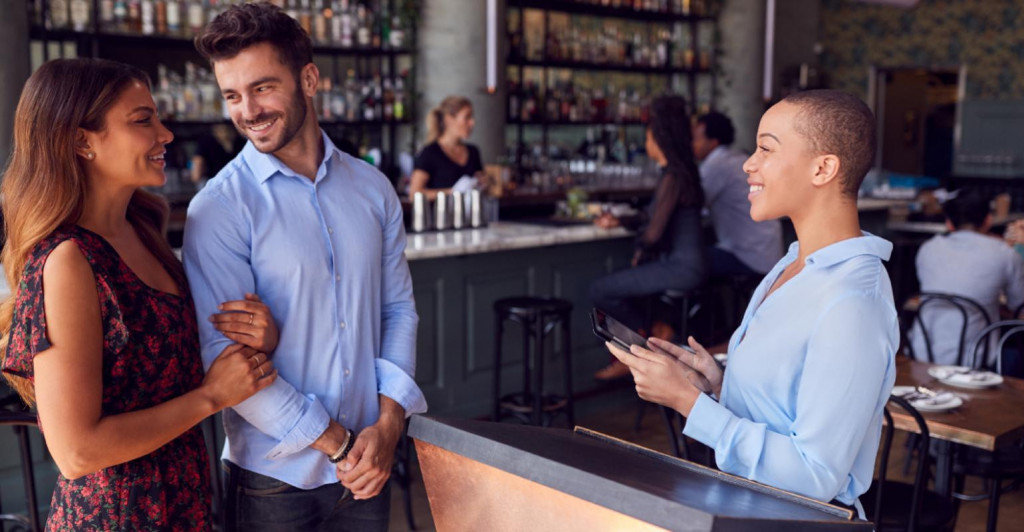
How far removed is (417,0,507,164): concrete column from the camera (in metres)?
6.76

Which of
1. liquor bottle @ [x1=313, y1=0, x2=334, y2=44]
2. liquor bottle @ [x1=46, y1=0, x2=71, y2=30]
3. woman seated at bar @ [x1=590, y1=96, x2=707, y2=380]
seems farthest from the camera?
liquor bottle @ [x1=313, y1=0, x2=334, y2=44]

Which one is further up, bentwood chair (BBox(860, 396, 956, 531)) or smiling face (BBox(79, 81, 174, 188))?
smiling face (BBox(79, 81, 174, 188))

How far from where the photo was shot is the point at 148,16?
5.57 metres

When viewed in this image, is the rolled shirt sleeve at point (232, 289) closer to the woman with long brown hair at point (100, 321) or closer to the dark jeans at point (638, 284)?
the woman with long brown hair at point (100, 321)

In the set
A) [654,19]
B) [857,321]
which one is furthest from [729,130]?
[857,321]

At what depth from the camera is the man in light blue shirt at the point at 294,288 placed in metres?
1.59

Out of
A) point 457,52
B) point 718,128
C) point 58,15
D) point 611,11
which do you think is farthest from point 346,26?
point 718,128

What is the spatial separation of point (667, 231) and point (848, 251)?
130 inches

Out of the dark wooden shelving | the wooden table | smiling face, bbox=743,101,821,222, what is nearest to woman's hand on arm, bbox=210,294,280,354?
smiling face, bbox=743,101,821,222

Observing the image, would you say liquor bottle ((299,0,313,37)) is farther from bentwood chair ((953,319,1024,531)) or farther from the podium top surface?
the podium top surface

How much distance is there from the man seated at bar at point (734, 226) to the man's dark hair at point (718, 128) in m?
0.23

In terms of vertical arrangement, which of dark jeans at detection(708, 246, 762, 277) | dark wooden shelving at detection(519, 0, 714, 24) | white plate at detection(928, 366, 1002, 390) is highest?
dark wooden shelving at detection(519, 0, 714, 24)

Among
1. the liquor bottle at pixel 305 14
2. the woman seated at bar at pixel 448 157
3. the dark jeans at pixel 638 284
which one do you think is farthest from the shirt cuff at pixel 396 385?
the liquor bottle at pixel 305 14

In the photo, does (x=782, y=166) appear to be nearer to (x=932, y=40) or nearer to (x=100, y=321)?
(x=100, y=321)
